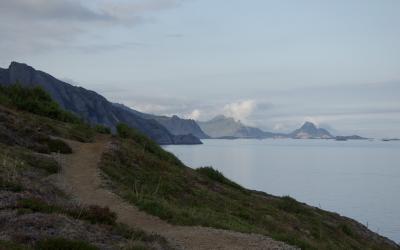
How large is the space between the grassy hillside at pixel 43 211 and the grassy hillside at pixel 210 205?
9.81ft

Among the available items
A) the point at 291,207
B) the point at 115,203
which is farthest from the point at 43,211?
the point at 291,207

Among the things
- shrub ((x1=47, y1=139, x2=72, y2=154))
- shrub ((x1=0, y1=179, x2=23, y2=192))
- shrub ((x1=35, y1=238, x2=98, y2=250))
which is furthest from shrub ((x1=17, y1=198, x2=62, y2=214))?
shrub ((x1=47, y1=139, x2=72, y2=154))

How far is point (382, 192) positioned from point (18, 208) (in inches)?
2811

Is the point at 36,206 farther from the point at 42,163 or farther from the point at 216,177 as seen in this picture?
the point at 216,177

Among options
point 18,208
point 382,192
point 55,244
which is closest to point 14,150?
point 18,208

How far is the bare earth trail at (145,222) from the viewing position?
14.6 m

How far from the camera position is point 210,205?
25.5m

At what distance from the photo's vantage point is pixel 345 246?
2881cm

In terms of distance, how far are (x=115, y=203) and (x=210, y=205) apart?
7.85 meters

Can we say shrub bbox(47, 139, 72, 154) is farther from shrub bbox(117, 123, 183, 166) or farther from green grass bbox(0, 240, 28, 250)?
green grass bbox(0, 240, 28, 250)

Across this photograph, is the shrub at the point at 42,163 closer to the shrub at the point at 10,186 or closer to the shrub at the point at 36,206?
the shrub at the point at 10,186

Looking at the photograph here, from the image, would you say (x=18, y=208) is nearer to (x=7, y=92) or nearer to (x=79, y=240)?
(x=79, y=240)

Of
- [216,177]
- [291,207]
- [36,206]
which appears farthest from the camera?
[216,177]

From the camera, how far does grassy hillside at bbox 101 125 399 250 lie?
19.2 m
